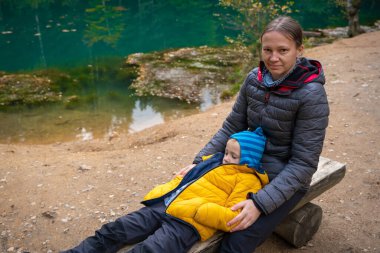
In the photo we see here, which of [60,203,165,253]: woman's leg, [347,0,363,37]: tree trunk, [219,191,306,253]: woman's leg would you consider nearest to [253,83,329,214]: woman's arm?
[219,191,306,253]: woman's leg

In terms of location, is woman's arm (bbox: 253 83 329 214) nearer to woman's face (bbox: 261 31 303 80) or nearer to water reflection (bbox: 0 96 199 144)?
woman's face (bbox: 261 31 303 80)

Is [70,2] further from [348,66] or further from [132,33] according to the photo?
[348,66]

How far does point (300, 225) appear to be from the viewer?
3.41 m

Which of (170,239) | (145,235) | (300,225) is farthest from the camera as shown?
(300,225)

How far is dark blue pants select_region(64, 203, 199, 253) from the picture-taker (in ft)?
8.25

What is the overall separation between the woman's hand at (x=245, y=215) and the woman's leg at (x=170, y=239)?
0.29 m

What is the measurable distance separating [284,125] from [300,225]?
1160mm

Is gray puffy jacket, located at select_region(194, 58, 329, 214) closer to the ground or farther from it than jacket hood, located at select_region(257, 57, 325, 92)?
closer to the ground

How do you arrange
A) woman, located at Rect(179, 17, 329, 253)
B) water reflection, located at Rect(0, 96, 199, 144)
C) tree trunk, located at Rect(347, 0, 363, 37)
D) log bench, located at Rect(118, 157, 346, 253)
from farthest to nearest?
1. tree trunk, located at Rect(347, 0, 363, 37)
2. water reflection, located at Rect(0, 96, 199, 144)
3. log bench, located at Rect(118, 157, 346, 253)
4. woman, located at Rect(179, 17, 329, 253)

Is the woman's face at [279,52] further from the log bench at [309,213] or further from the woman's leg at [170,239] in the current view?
the woman's leg at [170,239]

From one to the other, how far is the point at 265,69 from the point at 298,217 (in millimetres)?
1392

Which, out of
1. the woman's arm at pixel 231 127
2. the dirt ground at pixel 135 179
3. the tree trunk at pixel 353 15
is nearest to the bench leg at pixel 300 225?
the dirt ground at pixel 135 179

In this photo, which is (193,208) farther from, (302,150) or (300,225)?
(300,225)

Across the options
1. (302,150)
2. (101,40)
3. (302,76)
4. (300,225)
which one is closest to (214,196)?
(302,150)
